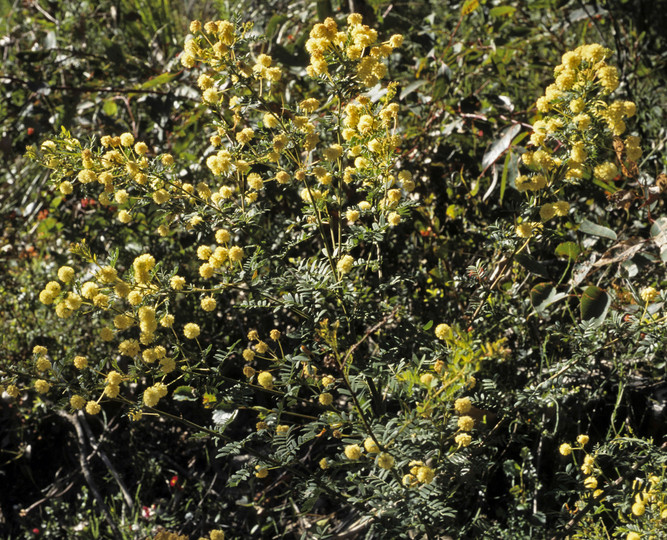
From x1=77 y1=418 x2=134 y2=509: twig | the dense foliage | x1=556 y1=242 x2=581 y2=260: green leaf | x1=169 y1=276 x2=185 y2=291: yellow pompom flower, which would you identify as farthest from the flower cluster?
x1=77 y1=418 x2=134 y2=509: twig

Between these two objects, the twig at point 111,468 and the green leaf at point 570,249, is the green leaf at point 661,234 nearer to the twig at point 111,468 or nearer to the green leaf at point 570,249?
the green leaf at point 570,249

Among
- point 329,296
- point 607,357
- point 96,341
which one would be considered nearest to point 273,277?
point 329,296

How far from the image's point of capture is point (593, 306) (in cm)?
136

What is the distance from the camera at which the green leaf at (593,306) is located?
1.35 m

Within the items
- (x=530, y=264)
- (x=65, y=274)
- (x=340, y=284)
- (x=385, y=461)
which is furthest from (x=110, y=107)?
(x=385, y=461)

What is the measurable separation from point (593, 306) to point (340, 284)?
542 millimetres

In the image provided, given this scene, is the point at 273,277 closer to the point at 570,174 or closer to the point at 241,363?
the point at 570,174

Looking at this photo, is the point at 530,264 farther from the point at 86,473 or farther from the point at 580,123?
the point at 86,473

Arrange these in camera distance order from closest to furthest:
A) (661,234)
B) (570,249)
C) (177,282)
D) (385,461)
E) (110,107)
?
(385,461)
(177,282)
(661,234)
(570,249)
(110,107)

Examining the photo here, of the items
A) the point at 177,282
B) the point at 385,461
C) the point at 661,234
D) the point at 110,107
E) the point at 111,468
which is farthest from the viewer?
the point at 110,107

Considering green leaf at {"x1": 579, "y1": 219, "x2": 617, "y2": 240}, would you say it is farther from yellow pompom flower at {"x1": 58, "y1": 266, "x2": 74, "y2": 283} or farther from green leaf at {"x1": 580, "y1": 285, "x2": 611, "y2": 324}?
yellow pompom flower at {"x1": 58, "y1": 266, "x2": 74, "y2": 283}

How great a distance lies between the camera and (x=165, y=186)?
1.42m

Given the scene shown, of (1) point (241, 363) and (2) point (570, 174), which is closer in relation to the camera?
(2) point (570, 174)

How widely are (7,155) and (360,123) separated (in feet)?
5.55
